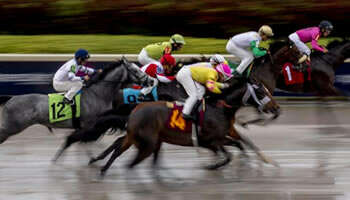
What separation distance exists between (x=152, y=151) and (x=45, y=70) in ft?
22.3

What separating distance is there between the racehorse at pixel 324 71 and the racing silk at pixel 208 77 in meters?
4.27

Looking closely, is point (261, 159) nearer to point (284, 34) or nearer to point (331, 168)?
point (331, 168)

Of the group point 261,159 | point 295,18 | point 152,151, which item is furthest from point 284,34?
point 152,151

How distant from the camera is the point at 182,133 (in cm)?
928

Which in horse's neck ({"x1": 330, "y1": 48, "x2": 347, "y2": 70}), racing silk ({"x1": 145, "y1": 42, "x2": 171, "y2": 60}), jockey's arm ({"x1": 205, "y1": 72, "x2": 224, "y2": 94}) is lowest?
horse's neck ({"x1": 330, "y1": 48, "x2": 347, "y2": 70})

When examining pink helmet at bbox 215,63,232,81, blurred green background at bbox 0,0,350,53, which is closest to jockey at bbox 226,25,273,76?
pink helmet at bbox 215,63,232,81

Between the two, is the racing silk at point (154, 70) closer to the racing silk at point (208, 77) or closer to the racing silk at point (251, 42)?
the racing silk at point (251, 42)

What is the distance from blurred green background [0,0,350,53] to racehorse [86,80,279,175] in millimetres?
6785

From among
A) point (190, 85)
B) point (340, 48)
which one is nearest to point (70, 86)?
point (190, 85)

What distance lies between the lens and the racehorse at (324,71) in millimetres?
13992

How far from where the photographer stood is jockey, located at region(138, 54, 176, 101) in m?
11.2

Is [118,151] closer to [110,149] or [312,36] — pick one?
[110,149]

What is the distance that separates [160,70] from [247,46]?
210 cm

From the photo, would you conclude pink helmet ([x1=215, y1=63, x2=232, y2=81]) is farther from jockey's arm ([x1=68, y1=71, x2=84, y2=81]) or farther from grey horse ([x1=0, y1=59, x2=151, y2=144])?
jockey's arm ([x1=68, y1=71, x2=84, y2=81])
